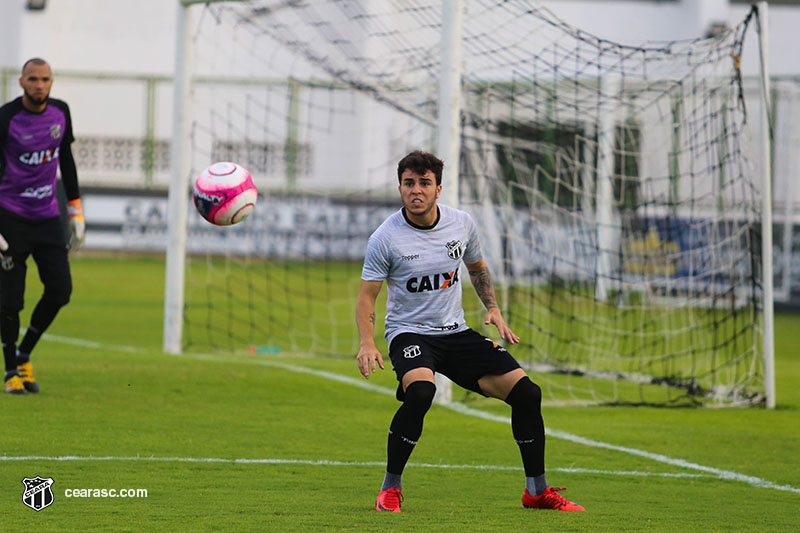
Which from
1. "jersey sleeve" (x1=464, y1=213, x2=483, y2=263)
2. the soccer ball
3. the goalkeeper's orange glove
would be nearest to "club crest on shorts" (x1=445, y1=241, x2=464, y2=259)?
"jersey sleeve" (x1=464, y1=213, x2=483, y2=263)

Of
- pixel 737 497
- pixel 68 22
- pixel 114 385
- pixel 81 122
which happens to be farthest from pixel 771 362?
pixel 68 22

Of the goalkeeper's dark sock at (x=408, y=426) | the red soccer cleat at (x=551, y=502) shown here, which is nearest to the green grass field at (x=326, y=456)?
the red soccer cleat at (x=551, y=502)

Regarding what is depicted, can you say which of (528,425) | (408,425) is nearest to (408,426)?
(408,425)

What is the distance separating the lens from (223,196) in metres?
7.52

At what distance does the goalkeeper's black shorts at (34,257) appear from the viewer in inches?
339

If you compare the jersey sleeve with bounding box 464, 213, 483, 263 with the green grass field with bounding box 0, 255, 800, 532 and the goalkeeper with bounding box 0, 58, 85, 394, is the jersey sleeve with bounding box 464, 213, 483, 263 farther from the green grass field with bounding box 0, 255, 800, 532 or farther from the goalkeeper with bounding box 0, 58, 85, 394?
the goalkeeper with bounding box 0, 58, 85, 394

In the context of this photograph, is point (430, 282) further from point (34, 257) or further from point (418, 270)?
point (34, 257)

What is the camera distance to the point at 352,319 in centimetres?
1759

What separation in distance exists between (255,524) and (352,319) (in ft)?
40.5

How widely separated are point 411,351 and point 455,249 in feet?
1.95

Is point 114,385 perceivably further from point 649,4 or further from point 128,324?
point 649,4

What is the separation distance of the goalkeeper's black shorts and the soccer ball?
5.73ft

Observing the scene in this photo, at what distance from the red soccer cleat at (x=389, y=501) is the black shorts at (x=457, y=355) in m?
0.50

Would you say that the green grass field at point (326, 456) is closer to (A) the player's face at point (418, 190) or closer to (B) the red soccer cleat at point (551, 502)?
(B) the red soccer cleat at point (551, 502)
